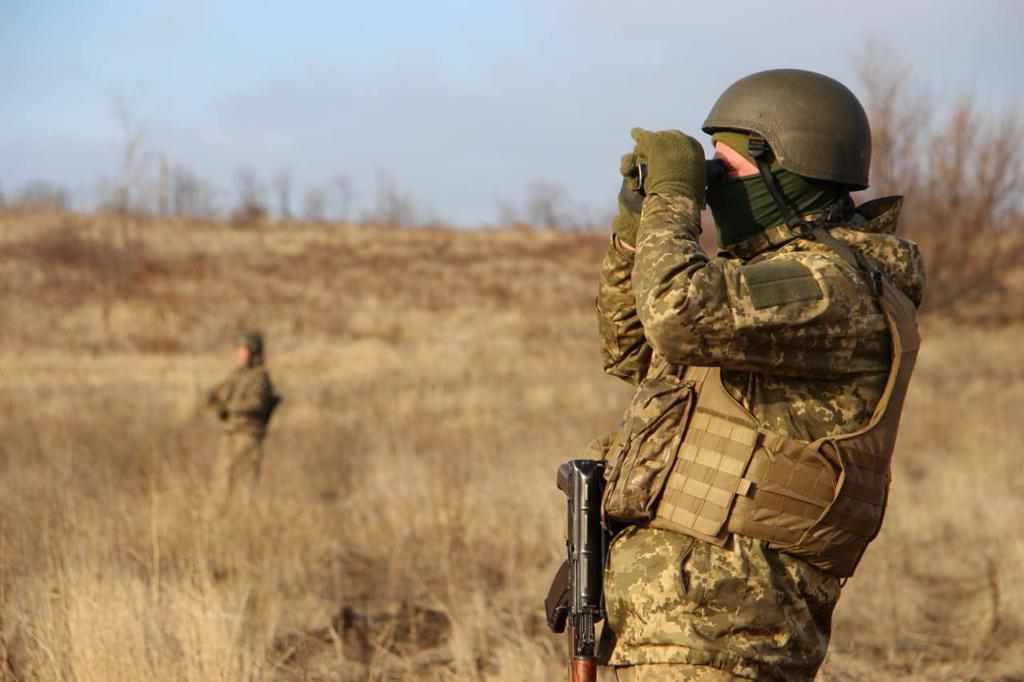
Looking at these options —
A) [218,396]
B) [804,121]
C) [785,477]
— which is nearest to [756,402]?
[785,477]

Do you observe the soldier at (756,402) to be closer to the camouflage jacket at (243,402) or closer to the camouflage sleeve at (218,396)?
the camouflage jacket at (243,402)

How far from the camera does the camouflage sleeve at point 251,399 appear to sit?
9250mm

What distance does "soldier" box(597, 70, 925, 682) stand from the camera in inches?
89.0

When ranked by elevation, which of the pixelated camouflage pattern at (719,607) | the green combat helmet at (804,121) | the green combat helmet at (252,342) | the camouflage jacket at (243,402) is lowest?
the camouflage jacket at (243,402)

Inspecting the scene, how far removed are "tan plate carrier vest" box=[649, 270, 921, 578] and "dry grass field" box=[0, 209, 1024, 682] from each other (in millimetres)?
1952

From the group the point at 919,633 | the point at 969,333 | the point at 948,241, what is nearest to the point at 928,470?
the point at 919,633

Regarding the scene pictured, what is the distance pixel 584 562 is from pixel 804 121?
114 centimetres

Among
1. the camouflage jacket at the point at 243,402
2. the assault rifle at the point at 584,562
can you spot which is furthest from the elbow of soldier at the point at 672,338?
the camouflage jacket at the point at 243,402

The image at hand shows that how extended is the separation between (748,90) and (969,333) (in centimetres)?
2297

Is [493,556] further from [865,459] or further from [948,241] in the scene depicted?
[948,241]

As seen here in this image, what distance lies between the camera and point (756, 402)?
2.37m

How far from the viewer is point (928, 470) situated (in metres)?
9.97

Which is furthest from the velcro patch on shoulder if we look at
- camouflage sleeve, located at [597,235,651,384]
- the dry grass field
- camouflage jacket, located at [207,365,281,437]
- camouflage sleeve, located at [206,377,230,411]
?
camouflage sleeve, located at [206,377,230,411]

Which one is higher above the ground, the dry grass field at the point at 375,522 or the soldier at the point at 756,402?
the soldier at the point at 756,402
